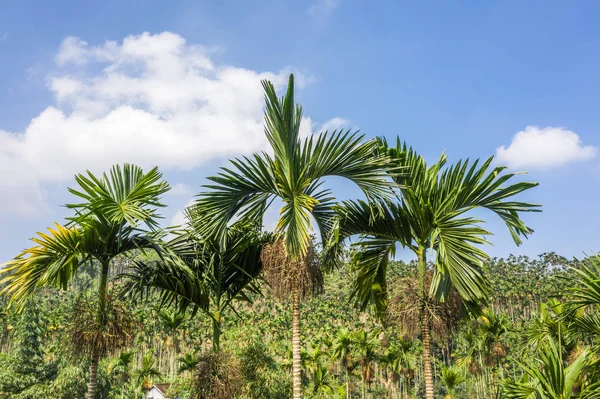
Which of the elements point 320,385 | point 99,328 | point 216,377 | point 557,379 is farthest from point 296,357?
point 320,385

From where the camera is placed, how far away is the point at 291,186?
7.71 metres

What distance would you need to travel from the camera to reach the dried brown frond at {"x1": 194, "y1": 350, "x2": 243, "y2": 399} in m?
9.60

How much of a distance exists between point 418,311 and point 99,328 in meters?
5.06

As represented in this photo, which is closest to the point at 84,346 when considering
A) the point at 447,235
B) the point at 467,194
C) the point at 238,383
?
the point at 238,383

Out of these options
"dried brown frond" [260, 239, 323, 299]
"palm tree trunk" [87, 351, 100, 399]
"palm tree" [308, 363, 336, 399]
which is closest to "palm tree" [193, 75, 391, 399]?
"dried brown frond" [260, 239, 323, 299]

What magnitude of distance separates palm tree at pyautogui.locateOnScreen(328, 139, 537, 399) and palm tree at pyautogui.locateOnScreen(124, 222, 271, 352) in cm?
221

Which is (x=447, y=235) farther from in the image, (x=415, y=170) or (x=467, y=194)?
(x=415, y=170)

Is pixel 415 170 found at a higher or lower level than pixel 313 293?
higher

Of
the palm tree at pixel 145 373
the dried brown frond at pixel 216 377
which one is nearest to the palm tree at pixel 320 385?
the palm tree at pixel 145 373

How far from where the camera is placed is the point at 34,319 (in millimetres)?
28297

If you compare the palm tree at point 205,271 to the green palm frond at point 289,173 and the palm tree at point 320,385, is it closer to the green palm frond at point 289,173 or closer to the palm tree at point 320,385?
the green palm frond at point 289,173

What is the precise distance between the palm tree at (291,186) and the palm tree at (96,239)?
1029 millimetres

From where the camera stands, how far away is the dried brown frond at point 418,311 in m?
7.67

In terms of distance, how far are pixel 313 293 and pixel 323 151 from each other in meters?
2.25
